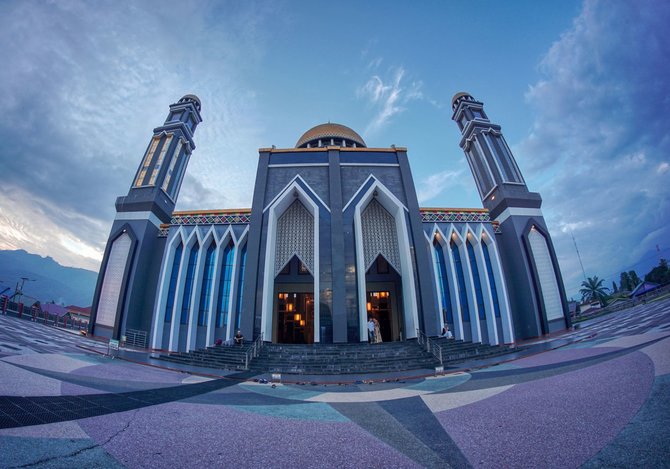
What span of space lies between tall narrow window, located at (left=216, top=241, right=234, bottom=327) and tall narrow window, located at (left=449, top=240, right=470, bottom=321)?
16642 mm

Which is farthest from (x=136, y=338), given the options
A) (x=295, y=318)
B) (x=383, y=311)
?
(x=383, y=311)

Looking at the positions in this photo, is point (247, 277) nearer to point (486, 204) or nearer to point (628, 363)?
point (628, 363)

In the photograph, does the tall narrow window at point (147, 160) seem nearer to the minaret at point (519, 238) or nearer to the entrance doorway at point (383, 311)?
the entrance doorway at point (383, 311)

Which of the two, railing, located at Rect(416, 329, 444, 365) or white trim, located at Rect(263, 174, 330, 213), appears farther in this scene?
white trim, located at Rect(263, 174, 330, 213)

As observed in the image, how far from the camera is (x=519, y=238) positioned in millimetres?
19141

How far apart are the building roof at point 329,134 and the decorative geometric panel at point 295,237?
11.2m

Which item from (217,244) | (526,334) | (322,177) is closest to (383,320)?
(526,334)

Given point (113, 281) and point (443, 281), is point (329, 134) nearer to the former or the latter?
point (443, 281)

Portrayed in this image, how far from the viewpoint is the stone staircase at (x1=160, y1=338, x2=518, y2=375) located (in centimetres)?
1013

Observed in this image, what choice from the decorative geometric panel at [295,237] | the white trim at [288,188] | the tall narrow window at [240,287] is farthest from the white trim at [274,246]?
the tall narrow window at [240,287]

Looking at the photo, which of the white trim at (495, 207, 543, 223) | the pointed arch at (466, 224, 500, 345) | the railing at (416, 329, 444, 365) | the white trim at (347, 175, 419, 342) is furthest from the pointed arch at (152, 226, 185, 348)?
the white trim at (495, 207, 543, 223)

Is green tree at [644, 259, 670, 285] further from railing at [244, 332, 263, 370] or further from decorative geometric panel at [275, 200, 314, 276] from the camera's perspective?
railing at [244, 332, 263, 370]

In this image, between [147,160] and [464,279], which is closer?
[464,279]

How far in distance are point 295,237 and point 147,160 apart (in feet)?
55.5
